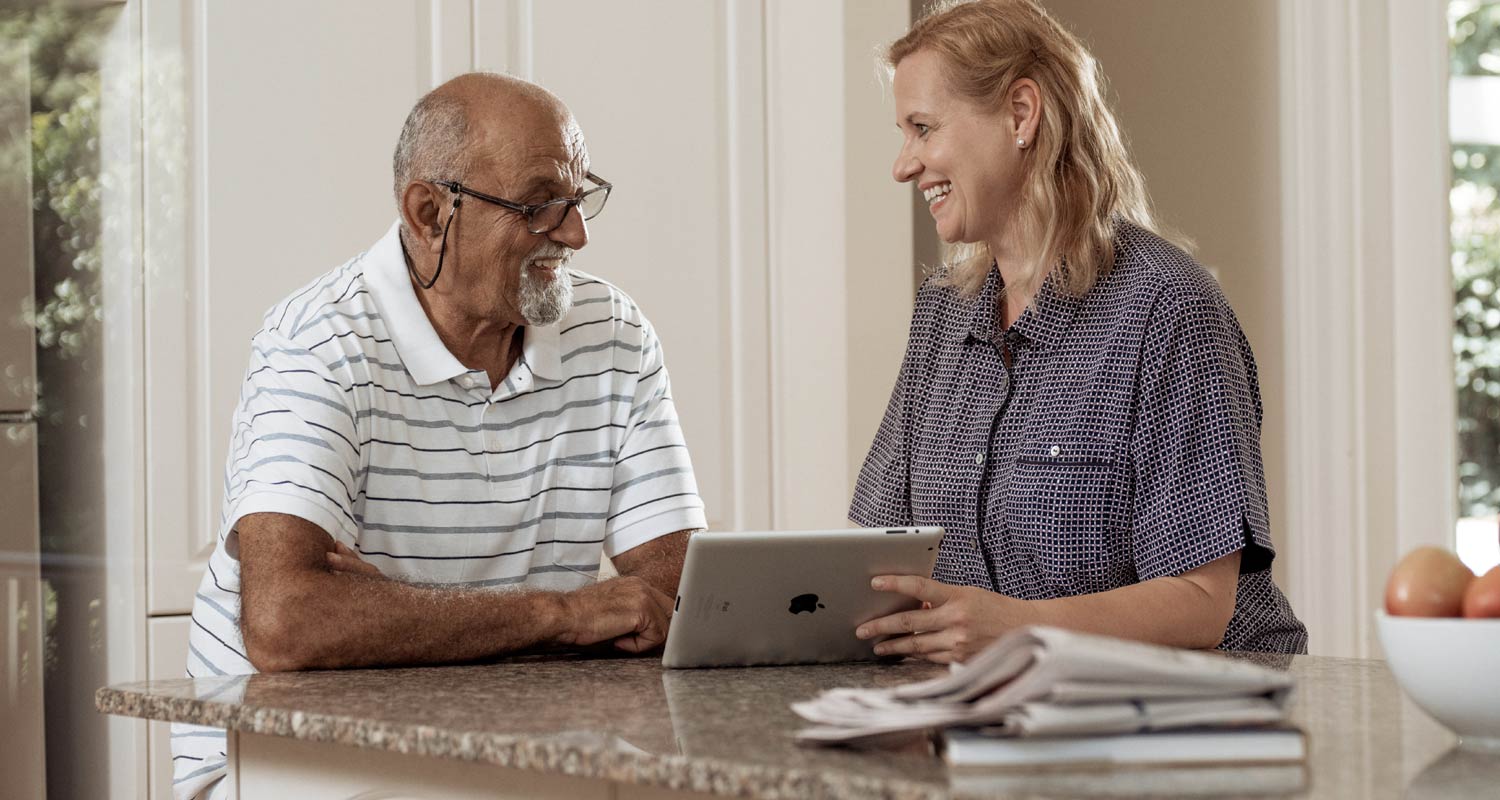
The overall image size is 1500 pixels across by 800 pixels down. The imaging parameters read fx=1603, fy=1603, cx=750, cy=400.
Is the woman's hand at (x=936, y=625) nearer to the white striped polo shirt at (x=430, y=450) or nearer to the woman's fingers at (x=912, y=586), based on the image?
the woman's fingers at (x=912, y=586)

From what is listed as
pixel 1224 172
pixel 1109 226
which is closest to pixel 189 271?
pixel 1109 226

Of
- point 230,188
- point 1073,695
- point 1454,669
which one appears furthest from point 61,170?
point 1454,669

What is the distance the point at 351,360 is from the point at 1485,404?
2.55 meters

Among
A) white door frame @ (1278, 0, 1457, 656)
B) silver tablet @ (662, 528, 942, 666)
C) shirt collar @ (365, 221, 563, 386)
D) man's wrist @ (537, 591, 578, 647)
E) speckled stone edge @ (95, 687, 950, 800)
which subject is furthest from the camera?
white door frame @ (1278, 0, 1457, 656)

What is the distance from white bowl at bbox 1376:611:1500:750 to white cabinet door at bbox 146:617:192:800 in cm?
195


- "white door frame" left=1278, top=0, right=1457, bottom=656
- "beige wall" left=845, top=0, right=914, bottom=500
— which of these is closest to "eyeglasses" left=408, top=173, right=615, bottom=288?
"beige wall" left=845, top=0, right=914, bottom=500

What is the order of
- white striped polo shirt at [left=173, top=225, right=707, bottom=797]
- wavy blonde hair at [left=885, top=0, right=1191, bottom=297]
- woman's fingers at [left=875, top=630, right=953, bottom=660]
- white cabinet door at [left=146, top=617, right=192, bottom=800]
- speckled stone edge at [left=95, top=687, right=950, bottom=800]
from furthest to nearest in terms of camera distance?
1. white cabinet door at [left=146, top=617, right=192, bottom=800]
2. wavy blonde hair at [left=885, top=0, right=1191, bottom=297]
3. white striped polo shirt at [left=173, top=225, right=707, bottom=797]
4. woman's fingers at [left=875, top=630, right=953, bottom=660]
5. speckled stone edge at [left=95, top=687, right=950, bottom=800]

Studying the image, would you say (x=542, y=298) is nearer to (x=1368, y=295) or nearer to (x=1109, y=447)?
(x=1109, y=447)

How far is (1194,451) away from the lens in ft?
→ 5.81

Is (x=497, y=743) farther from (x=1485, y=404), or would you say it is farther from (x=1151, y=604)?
(x=1485, y=404)

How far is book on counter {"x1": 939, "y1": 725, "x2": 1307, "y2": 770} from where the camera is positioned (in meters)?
0.93

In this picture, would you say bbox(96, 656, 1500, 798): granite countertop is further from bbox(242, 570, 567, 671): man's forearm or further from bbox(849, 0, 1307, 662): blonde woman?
bbox(849, 0, 1307, 662): blonde woman

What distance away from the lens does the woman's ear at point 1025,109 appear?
79.7 inches

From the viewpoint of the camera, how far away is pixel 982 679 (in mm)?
953
